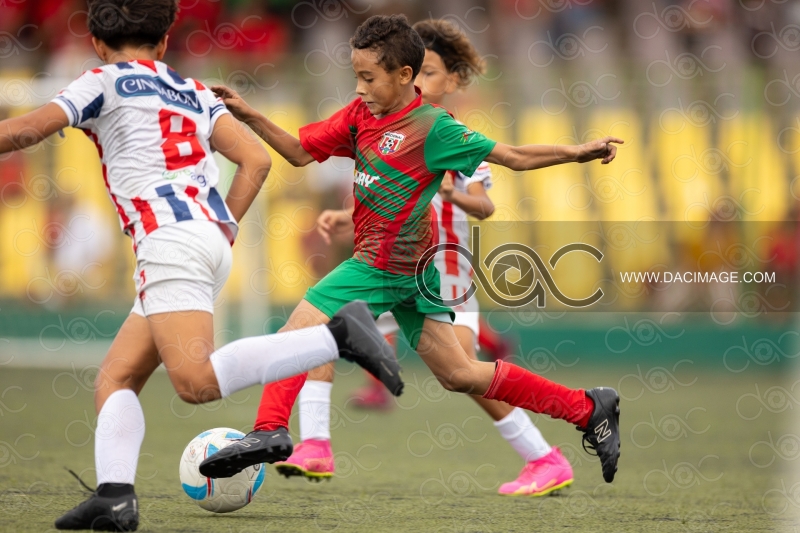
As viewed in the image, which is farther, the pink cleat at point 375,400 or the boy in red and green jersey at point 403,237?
the pink cleat at point 375,400

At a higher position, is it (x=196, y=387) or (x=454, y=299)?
(x=454, y=299)

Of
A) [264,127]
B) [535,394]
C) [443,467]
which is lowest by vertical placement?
[443,467]

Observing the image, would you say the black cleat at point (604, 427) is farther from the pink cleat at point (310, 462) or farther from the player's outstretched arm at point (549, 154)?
the pink cleat at point (310, 462)

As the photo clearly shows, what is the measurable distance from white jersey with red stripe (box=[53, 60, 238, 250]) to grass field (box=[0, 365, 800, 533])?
3.32 ft

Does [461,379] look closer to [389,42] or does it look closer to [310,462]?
[310,462]

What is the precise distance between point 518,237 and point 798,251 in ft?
9.37

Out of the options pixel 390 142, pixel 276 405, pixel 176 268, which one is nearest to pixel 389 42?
pixel 390 142

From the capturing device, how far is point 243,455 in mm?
3340

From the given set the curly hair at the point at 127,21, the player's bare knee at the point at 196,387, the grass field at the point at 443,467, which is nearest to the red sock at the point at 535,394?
the grass field at the point at 443,467

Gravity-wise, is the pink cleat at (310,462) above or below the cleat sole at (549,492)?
above

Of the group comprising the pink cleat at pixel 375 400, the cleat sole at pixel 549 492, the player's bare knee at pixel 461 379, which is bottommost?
the pink cleat at pixel 375 400

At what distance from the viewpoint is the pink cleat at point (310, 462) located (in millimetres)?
4348

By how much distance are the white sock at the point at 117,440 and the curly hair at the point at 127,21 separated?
1.12 meters

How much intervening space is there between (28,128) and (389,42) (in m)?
1.27
